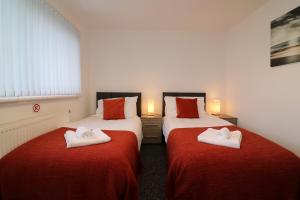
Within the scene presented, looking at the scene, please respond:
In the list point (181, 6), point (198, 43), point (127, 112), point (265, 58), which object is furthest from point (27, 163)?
point (198, 43)

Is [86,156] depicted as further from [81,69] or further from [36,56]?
[81,69]

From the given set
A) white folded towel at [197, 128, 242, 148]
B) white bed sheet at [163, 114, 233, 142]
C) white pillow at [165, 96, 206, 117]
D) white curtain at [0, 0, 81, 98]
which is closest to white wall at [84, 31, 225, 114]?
white pillow at [165, 96, 206, 117]

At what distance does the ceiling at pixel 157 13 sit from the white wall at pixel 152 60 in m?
0.19

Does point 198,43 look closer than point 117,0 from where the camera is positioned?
No

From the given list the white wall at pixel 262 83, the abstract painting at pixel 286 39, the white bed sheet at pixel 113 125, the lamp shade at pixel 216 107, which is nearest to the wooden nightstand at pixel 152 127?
the white bed sheet at pixel 113 125

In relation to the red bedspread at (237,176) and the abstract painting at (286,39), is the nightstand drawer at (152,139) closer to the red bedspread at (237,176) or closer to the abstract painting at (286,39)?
the red bedspread at (237,176)

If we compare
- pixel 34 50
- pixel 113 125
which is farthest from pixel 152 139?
pixel 34 50

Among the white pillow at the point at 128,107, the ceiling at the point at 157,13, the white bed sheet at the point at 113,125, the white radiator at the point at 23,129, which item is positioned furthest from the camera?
the white pillow at the point at 128,107

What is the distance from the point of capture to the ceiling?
2526 millimetres

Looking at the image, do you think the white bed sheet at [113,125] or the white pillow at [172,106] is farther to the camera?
the white pillow at [172,106]

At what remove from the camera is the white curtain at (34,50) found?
161 centimetres

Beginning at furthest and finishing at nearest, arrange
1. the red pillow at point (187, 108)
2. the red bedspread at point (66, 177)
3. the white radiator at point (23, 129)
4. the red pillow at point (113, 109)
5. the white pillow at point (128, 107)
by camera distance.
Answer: the white pillow at point (128, 107), the red pillow at point (187, 108), the red pillow at point (113, 109), the white radiator at point (23, 129), the red bedspread at point (66, 177)

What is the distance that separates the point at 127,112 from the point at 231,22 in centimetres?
250

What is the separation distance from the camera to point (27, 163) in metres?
1.31
